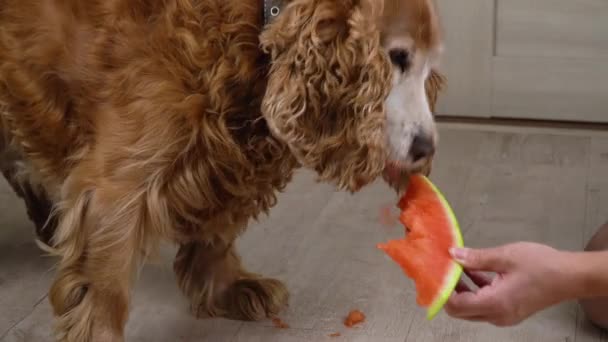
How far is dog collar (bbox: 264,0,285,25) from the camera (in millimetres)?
1452

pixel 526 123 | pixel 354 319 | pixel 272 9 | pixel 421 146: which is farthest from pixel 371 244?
pixel 526 123

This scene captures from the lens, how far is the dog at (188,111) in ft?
4.63

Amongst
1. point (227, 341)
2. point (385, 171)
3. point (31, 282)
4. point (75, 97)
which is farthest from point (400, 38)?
point (31, 282)

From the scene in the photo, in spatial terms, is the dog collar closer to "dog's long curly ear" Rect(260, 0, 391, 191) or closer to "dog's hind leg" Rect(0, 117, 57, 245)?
"dog's long curly ear" Rect(260, 0, 391, 191)

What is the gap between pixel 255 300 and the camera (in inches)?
72.8

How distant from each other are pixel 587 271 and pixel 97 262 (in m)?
0.77

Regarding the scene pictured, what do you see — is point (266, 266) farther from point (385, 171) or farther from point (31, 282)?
point (385, 171)

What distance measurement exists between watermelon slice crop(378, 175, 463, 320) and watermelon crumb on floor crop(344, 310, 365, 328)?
34 centimetres

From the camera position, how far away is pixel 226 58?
1.48m

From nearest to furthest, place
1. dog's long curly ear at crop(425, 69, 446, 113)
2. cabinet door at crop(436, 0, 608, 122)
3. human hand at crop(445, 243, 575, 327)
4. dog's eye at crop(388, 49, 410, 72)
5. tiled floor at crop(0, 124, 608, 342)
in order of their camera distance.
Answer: human hand at crop(445, 243, 575, 327)
dog's eye at crop(388, 49, 410, 72)
dog's long curly ear at crop(425, 69, 446, 113)
tiled floor at crop(0, 124, 608, 342)
cabinet door at crop(436, 0, 608, 122)

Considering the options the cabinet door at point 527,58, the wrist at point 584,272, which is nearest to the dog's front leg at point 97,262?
the wrist at point 584,272

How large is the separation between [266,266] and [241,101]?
0.64m

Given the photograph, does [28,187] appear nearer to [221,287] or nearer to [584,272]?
[221,287]

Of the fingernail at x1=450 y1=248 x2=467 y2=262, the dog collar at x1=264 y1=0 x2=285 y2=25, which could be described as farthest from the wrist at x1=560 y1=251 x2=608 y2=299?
the dog collar at x1=264 y1=0 x2=285 y2=25
